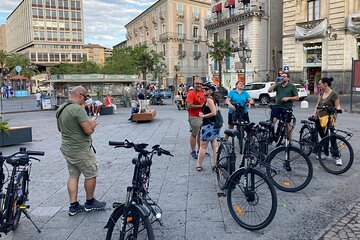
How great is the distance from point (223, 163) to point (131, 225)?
2.18 m

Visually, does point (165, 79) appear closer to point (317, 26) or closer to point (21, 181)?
point (317, 26)

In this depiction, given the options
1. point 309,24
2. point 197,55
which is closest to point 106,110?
point 309,24

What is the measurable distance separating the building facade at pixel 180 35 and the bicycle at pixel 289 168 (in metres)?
51.3

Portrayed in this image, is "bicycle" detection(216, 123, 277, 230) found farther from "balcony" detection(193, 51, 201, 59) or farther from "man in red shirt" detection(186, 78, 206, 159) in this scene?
"balcony" detection(193, 51, 201, 59)

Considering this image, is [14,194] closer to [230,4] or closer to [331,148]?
[331,148]

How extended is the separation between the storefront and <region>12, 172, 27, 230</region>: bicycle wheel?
29.6 m

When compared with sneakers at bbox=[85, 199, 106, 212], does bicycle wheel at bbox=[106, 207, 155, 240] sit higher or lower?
higher

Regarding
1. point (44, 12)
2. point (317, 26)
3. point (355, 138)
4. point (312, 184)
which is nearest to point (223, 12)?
point (317, 26)

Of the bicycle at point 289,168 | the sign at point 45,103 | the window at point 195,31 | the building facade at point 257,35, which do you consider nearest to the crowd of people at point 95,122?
the bicycle at point 289,168

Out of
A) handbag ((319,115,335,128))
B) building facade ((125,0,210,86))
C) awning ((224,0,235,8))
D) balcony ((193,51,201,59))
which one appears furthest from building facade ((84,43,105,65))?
handbag ((319,115,335,128))

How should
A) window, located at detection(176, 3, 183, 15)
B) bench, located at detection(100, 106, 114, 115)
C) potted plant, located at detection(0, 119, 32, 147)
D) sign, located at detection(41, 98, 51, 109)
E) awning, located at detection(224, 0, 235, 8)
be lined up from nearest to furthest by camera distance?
potted plant, located at detection(0, 119, 32, 147), bench, located at detection(100, 106, 114, 115), sign, located at detection(41, 98, 51, 109), awning, located at detection(224, 0, 235, 8), window, located at detection(176, 3, 183, 15)

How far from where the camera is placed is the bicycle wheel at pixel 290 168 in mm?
4785

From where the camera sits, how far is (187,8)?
198ft

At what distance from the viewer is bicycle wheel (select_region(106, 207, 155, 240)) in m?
3.02
